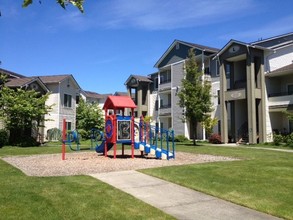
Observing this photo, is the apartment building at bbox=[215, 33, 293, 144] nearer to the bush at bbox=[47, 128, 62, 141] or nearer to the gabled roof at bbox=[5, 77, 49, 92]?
the gabled roof at bbox=[5, 77, 49, 92]

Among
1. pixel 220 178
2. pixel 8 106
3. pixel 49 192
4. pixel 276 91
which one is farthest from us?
pixel 276 91

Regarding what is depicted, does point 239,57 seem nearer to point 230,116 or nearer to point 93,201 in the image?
point 230,116

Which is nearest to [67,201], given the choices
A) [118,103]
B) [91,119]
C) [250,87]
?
[118,103]

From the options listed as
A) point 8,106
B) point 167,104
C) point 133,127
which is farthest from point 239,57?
point 8,106

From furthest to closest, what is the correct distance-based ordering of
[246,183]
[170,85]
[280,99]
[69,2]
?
[170,85] → [280,99] → [246,183] → [69,2]

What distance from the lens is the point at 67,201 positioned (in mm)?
7680

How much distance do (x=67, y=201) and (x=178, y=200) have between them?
2596 millimetres

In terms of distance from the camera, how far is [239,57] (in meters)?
33.5

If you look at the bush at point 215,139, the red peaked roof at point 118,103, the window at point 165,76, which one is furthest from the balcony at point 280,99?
the red peaked roof at point 118,103

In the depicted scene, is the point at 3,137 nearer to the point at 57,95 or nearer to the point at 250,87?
the point at 57,95

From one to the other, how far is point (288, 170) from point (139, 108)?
125ft

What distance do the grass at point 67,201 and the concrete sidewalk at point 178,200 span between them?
0.38 metres

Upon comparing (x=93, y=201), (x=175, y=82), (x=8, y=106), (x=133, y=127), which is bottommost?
(x=93, y=201)

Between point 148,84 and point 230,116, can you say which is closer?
point 230,116
